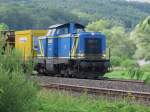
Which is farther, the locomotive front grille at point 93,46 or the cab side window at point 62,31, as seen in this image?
the cab side window at point 62,31

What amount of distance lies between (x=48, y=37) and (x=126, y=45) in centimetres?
6386

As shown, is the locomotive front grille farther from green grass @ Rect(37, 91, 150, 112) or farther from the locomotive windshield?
green grass @ Rect(37, 91, 150, 112)

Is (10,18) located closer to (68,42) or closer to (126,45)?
(126,45)

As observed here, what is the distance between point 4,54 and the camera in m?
10.9

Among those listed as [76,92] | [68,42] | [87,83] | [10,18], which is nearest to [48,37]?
[68,42]

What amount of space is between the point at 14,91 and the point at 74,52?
1890 centimetres

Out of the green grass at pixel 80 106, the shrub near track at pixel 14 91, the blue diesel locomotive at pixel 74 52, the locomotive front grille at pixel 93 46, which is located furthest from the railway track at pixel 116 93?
the locomotive front grille at pixel 93 46

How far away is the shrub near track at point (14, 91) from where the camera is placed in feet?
31.1

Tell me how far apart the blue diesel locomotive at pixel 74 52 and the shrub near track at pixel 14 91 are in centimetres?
1731

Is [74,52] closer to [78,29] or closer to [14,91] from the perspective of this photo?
[78,29]

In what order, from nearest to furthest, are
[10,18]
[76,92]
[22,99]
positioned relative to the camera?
[22,99]
[76,92]
[10,18]

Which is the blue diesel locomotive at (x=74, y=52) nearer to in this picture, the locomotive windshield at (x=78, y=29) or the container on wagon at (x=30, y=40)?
the locomotive windshield at (x=78, y=29)

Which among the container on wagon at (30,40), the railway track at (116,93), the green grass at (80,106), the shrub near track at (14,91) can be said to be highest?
the container on wagon at (30,40)

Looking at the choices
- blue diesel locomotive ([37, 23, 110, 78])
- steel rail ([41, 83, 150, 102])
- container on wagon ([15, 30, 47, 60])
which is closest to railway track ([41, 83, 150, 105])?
steel rail ([41, 83, 150, 102])
